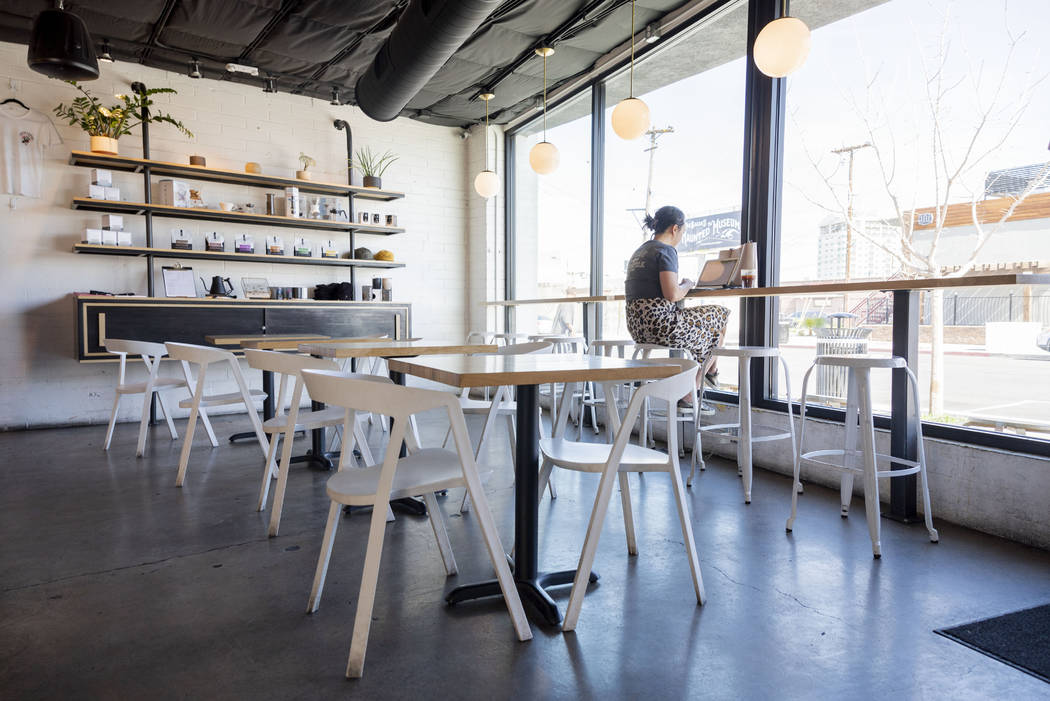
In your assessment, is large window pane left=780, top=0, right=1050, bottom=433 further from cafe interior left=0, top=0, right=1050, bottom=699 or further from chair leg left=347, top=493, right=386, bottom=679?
chair leg left=347, top=493, right=386, bottom=679

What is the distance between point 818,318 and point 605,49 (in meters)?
2.99

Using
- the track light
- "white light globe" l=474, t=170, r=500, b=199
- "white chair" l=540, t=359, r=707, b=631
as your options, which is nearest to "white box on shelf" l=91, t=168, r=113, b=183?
the track light

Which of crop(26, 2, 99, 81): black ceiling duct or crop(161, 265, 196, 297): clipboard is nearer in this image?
crop(26, 2, 99, 81): black ceiling duct

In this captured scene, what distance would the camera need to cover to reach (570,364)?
2.04m

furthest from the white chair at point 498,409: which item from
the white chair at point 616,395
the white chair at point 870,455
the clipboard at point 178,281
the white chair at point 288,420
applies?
the clipboard at point 178,281

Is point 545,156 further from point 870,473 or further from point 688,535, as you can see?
point 688,535

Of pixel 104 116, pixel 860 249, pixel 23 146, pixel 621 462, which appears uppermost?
pixel 104 116

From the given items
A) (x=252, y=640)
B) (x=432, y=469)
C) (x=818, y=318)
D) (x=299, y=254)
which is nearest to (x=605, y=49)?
(x=818, y=318)

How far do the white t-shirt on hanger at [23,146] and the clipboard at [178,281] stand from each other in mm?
1118

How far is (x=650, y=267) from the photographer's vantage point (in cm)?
378

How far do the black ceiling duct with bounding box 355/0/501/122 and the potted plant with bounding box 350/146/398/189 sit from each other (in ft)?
3.43

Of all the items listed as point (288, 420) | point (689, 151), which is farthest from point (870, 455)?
point (689, 151)

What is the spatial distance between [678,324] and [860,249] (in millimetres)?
1127

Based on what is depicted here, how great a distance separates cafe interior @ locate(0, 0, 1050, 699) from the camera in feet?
5.86
